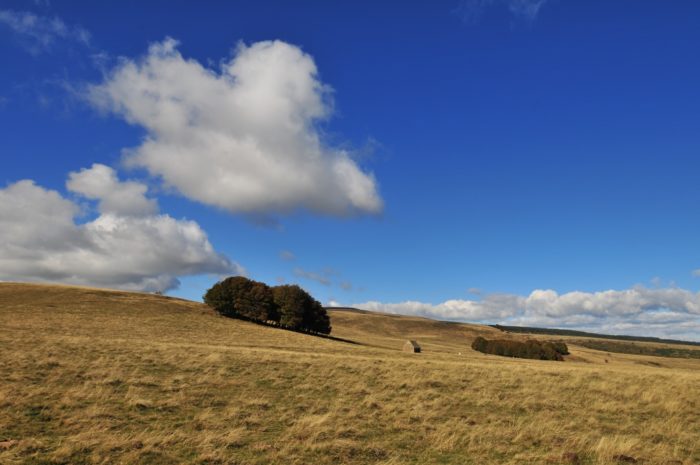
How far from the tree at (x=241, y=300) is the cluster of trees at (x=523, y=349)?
155ft

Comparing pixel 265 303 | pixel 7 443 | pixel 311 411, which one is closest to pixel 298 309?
pixel 265 303

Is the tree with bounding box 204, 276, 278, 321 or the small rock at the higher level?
the tree with bounding box 204, 276, 278, 321

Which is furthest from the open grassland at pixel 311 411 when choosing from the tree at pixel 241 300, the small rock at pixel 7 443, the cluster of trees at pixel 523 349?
the cluster of trees at pixel 523 349

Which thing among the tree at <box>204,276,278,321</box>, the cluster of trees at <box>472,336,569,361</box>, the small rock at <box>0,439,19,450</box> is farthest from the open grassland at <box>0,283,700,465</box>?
the cluster of trees at <box>472,336,569,361</box>

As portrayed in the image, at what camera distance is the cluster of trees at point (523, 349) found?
92.8 m

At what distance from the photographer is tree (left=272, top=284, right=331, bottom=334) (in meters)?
81.8

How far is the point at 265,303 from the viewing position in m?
81.5

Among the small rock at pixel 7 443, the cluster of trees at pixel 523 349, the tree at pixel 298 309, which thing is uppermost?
the tree at pixel 298 309

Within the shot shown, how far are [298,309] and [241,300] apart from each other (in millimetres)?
9729

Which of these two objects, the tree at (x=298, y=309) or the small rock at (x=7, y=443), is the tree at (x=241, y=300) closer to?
the tree at (x=298, y=309)

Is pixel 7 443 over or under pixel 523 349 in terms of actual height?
under

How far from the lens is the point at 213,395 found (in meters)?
18.8

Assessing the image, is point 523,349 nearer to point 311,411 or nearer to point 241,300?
point 241,300

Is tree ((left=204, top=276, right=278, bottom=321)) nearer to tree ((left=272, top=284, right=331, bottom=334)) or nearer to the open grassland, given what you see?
tree ((left=272, top=284, right=331, bottom=334))
